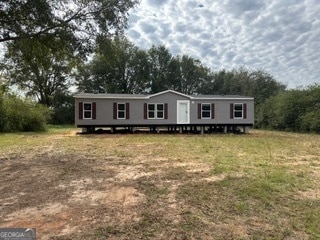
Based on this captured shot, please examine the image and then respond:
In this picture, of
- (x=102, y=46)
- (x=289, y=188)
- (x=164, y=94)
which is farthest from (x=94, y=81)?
(x=289, y=188)

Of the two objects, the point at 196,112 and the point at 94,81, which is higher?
the point at 94,81

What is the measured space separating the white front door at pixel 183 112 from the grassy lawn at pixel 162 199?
12.2m

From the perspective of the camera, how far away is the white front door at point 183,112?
20.3 metres

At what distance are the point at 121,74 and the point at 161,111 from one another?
796 inches

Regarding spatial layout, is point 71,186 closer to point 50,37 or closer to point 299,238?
point 299,238

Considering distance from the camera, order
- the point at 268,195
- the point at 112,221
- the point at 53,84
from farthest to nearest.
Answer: the point at 53,84
the point at 268,195
the point at 112,221

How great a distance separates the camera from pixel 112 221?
3713 mm

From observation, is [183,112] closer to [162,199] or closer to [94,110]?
[94,110]

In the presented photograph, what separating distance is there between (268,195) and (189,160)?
145 inches

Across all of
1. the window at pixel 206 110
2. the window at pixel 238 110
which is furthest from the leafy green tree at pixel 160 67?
the window at pixel 238 110

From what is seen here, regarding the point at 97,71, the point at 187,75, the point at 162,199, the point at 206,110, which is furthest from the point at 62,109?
the point at 162,199

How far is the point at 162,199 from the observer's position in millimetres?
4664

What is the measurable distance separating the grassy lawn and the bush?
13.1 m

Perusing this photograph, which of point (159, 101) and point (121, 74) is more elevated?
point (121, 74)
